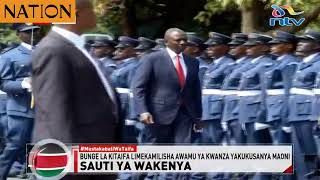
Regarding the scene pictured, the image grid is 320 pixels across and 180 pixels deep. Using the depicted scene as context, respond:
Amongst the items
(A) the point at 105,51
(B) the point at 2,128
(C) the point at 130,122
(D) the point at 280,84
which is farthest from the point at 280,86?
(B) the point at 2,128

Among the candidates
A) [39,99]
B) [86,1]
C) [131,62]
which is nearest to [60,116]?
[39,99]

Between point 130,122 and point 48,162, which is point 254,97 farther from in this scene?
point 48,162

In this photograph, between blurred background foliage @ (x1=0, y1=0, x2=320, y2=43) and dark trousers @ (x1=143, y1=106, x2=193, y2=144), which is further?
dark trousers @ (x1=143, y1=106, x2=193, y2=144)

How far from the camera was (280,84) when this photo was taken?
14.7 feet

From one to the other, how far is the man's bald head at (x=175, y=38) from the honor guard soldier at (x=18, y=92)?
868mm

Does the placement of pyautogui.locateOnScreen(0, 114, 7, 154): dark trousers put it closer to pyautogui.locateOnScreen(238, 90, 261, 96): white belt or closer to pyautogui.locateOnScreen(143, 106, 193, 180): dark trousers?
pyautogui.locateOnScreen(143, 106, 193, 180): dark trousers

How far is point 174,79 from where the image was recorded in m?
4.54

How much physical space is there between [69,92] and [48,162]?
1.06 metres

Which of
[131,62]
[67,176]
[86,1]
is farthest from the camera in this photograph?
[131,62]

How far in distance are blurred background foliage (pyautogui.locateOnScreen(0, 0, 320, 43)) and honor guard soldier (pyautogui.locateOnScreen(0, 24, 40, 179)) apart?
4.4 inches

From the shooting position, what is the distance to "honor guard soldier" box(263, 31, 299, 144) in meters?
4.43

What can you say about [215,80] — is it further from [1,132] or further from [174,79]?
[1,132]

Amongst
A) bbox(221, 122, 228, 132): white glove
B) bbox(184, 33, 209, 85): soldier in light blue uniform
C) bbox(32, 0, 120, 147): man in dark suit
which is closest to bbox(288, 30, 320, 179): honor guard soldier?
bbox(221, 122, 228, 132): white glove

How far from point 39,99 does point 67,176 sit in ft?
3.13
